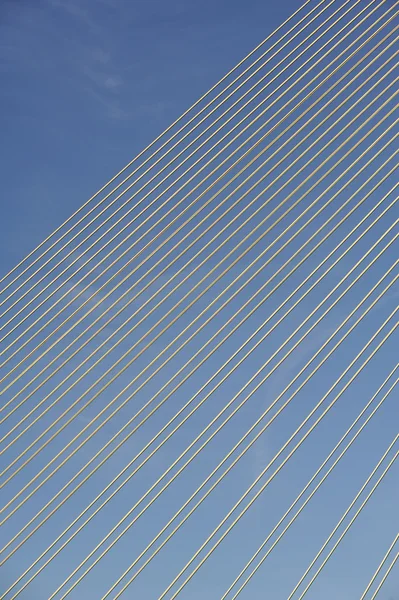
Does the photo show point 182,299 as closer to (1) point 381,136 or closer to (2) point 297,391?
(2) point 297,391

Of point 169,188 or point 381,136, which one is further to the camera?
point 169,188

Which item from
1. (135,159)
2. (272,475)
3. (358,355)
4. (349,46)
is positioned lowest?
(272,475)

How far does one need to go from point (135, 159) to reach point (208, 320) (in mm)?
2062

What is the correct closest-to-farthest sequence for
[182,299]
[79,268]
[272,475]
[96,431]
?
[272,475], [96,431], [182,299], [79,268]

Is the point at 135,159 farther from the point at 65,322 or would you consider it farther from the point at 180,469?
the point at 180,469

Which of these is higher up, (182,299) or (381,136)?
(381,136)

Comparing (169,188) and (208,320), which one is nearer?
(208,320)

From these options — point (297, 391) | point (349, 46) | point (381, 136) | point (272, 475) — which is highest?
point (349, 46)

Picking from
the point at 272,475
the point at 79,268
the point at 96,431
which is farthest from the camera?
the point at 79,268

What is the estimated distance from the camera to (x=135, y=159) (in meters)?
7.84

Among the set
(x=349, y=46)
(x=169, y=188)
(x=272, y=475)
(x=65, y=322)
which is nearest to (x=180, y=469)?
(x=272, y=475)

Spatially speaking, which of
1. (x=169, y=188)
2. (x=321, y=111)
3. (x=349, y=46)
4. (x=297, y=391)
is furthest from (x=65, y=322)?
(x=349, y=46)

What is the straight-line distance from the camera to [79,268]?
744 centimetres

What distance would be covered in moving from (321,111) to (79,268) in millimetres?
2713
